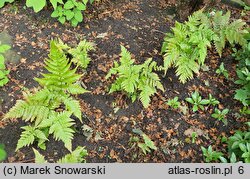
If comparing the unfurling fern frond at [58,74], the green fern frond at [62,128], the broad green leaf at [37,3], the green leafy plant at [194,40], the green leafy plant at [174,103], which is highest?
the broad green leaf at [37,3]

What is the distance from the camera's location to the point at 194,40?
5309mm

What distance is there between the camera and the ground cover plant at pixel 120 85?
434 cm

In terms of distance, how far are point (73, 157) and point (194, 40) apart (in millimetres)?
2698

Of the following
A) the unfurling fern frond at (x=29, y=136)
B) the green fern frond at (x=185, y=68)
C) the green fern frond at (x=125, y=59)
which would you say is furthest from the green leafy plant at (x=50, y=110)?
the green fern frond at (x=185, y=68)

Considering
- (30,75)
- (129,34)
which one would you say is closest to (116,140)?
(30,75)

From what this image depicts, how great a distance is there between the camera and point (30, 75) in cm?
510

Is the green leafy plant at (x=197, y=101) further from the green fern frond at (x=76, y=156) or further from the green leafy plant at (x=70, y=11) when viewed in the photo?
the green leafy plant at (x=70, y=11)

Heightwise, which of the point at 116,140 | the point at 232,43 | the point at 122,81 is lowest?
the point at 116,140

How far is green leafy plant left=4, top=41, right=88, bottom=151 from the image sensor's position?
419cm

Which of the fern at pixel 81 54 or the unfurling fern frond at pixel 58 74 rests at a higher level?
the fern at pixel 81 54

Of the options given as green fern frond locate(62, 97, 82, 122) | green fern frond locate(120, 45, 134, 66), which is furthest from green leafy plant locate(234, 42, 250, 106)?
green fern frond locate(62, 97, 82, 122)

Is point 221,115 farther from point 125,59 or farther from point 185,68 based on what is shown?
point 125,59

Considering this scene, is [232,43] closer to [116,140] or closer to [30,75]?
[116,140]
